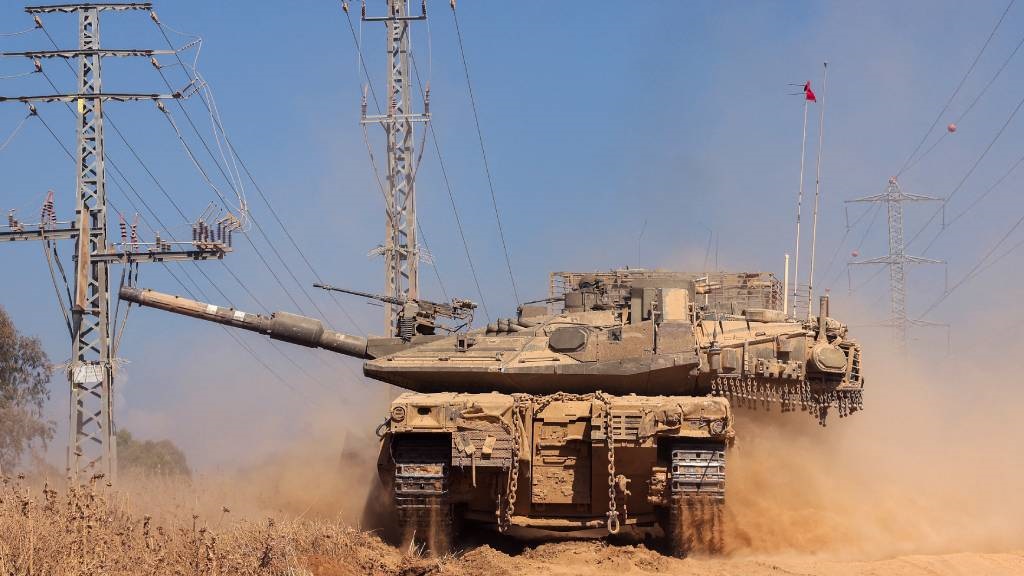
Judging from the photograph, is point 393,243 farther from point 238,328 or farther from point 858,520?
point 858,520

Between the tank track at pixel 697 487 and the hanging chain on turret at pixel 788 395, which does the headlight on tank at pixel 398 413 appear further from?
the hanging chain on turret at pixel 788 395

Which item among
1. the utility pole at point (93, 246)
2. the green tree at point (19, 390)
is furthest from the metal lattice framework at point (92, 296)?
the green tree at point (19, 390)

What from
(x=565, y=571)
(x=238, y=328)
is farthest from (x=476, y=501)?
(x=238, y=328)

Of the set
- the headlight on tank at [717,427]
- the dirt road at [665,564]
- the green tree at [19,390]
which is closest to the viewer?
the dirt road at [665,564]

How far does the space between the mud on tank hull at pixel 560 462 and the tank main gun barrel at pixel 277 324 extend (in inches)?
209

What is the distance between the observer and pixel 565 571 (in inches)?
575

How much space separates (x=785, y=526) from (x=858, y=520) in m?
1.40

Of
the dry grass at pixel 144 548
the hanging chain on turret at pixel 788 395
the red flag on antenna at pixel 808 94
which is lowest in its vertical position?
the dry grass at pixel 144 548

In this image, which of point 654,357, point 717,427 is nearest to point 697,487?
point 717,427

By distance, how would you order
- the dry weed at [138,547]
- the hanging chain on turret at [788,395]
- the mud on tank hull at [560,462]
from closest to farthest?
the dry weed at [138,547] < the mud on tank hull at [560,462] < the hanging chain on turret at [788,395]

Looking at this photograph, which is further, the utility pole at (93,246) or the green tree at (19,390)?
the green tree at (19,390)

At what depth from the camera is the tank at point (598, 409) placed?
1588cm

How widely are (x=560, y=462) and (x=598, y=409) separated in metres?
0.88

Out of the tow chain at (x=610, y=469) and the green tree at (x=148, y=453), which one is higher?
the tow chain at (x=610, y=469)
